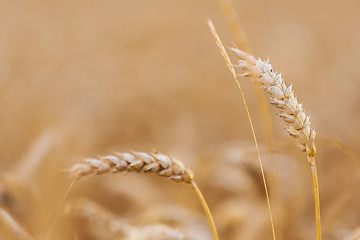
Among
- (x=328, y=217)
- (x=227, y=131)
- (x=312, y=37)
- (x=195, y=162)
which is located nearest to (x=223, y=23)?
(x=312, y=37)

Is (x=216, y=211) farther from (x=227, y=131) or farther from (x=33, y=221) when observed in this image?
(x=227, y=131)

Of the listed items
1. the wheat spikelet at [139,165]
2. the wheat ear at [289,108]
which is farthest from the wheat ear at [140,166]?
the wheat ear at [289,108]

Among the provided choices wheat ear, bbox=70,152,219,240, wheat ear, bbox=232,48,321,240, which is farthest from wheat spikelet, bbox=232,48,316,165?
wheat ear, bbox=70,152,219,240

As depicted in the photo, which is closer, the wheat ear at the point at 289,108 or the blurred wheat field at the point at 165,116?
the wheat ear at the point at 289,108

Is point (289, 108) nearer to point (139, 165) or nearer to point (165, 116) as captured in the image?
point (139, 165)

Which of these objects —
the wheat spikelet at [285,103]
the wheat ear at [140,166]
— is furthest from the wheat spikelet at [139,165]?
the wheat spikelet at [285,103]

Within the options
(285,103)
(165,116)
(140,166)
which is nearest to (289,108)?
(285,103)

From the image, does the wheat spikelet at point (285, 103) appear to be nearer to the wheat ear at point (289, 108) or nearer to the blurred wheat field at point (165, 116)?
the wheat ear at point (289, 108)
